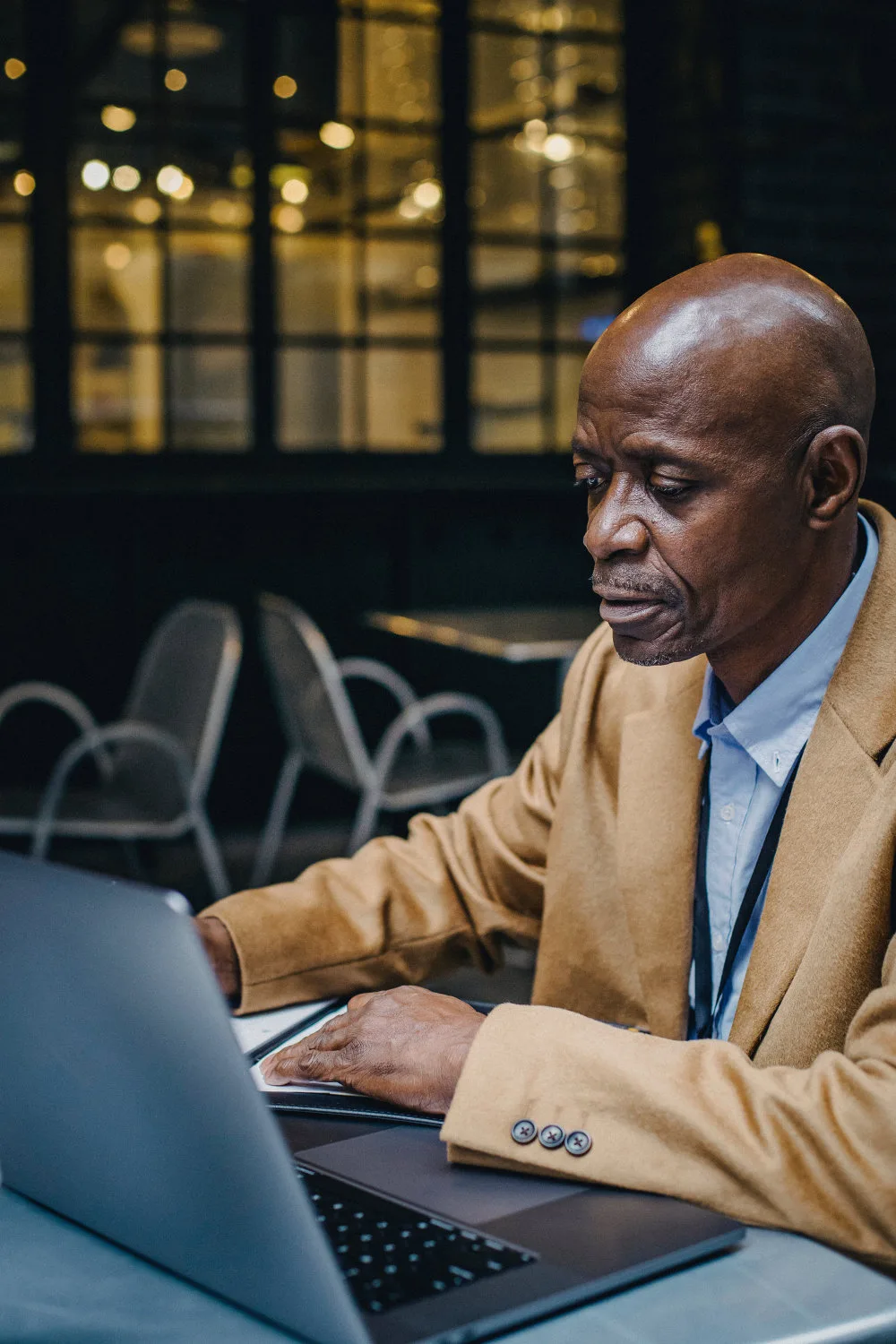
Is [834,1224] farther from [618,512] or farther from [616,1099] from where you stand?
[618,512]

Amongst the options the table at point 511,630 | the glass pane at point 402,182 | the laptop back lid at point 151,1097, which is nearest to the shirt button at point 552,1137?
the laptop back lid at point 151,1097

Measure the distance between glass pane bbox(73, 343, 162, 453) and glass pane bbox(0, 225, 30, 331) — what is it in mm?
232

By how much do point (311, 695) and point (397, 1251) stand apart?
3226 millimetres

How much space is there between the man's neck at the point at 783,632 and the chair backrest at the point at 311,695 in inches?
99.9

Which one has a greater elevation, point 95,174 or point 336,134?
point 336,134

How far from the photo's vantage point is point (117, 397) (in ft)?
18.7

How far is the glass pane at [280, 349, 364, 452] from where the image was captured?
594 cm

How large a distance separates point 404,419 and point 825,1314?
5.40 meters

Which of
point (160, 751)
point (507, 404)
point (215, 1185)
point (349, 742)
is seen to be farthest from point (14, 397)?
point (215, 1185)

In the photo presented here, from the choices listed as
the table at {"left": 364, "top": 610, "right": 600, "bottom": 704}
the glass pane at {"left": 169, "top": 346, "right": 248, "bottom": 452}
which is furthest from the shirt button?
the glass pane at {"left": 169, "top": 346, "right": 248, "bottom": 452}

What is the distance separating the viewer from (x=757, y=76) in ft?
18.5

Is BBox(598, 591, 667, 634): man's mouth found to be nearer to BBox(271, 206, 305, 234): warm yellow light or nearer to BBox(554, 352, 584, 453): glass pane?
BBox(271, 206, 305, 234): warm yellow light

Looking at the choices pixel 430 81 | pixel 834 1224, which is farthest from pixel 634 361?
pixel 430 81

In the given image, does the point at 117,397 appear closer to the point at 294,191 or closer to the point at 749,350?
the point at 294,191
